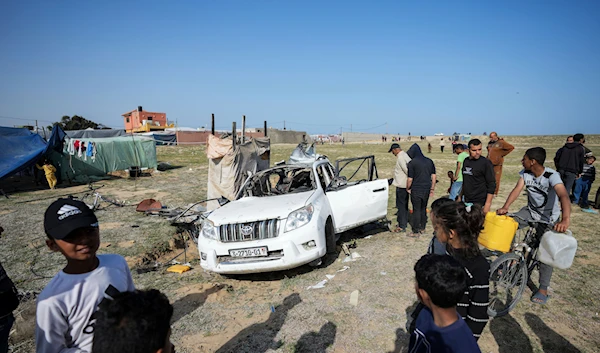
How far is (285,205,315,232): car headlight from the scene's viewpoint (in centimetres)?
438

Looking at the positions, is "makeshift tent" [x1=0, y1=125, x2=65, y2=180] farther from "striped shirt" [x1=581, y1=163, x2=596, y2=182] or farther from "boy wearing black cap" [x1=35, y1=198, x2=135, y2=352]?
"striped shirt" [x1=581, y1=163, x2=596, y2=182]

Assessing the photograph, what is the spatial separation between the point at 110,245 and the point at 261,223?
151 inches

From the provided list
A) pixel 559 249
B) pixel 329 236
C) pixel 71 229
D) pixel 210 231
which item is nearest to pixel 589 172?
pixel 559 249

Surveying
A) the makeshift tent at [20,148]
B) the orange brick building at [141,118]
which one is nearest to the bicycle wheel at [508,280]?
the makeshift tent at [20,148]

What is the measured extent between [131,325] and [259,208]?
362 cm

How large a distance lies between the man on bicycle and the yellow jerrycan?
0.34m

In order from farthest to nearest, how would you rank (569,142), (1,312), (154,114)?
(154,114), (569,142), (1,312)

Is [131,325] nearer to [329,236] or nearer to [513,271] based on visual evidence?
[329,236]

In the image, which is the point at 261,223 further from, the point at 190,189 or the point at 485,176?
the point at 190,189

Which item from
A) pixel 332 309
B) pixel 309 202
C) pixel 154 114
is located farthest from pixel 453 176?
pixel 154 114

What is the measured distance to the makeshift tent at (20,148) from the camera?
40.5 ft

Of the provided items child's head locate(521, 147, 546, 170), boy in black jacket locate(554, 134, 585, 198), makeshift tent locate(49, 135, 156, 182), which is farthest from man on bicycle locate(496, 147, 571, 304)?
makeshift tent locate(49, 135, 156, 182)

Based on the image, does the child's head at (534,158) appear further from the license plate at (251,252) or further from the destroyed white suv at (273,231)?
the license plate at (251,252)

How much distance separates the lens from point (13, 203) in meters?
10.4
